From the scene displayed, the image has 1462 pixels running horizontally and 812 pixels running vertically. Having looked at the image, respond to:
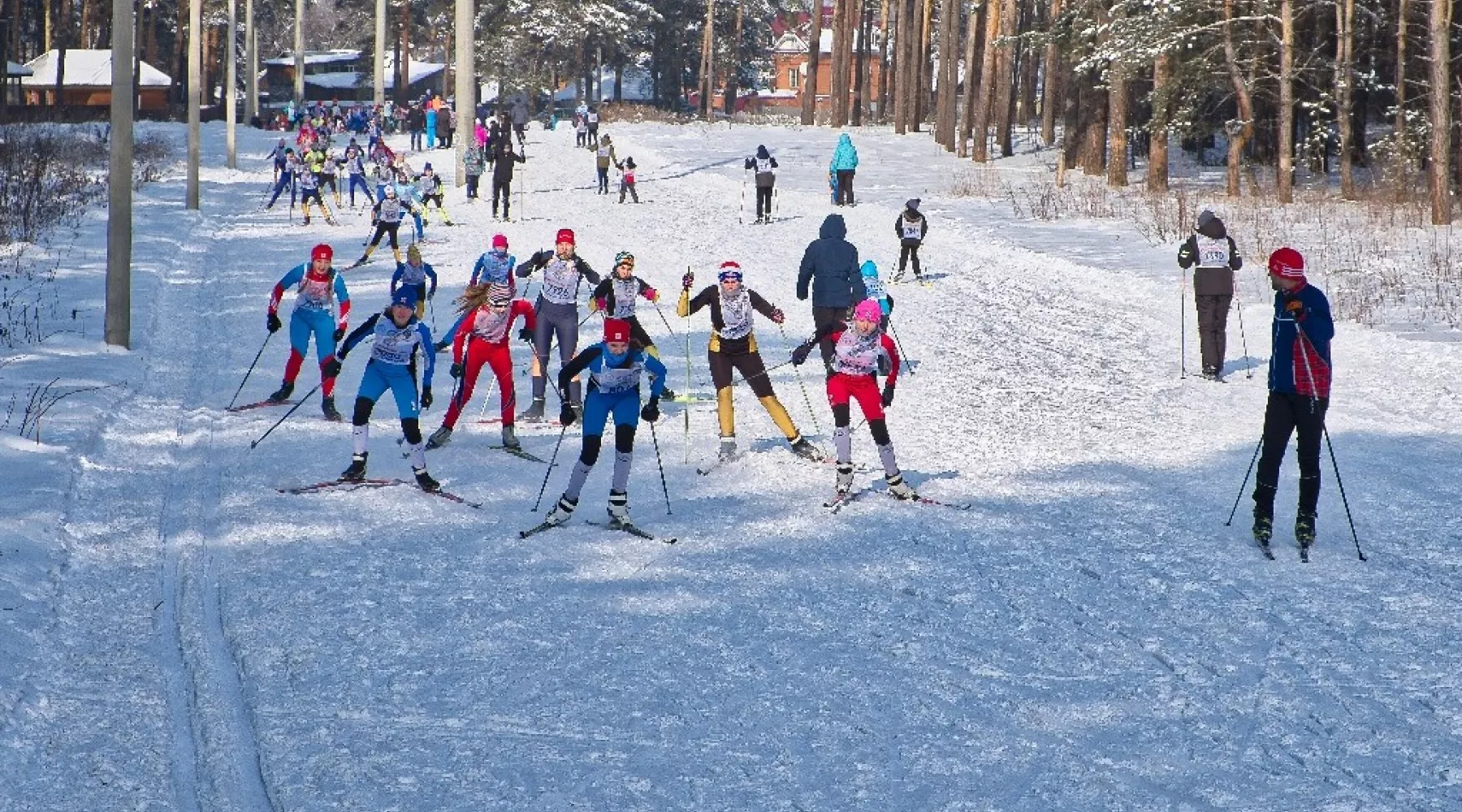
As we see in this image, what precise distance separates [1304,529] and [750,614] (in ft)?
13.9

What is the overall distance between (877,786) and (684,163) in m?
45.0

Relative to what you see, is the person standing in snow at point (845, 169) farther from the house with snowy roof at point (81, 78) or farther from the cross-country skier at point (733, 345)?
the house with snowy roof at point (81, 78)

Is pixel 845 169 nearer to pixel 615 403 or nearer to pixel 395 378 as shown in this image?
pixel 395 378

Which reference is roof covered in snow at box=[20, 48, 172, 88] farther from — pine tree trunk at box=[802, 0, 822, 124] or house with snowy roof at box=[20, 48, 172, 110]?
pine tree trunk at box=[802, 0, 822, 124]

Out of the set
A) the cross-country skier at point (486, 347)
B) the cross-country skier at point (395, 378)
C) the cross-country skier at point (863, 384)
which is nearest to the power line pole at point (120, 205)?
the cross-country skier at point (486, 347)

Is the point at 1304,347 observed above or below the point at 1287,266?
below

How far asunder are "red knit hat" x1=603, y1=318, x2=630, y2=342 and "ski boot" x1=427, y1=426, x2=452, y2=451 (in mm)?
3512

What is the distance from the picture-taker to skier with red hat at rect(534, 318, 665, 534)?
11.4m

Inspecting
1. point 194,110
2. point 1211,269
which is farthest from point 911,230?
point 194,110

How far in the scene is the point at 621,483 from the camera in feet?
38.0

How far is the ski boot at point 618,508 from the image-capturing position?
1159 cm

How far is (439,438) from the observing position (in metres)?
14.4

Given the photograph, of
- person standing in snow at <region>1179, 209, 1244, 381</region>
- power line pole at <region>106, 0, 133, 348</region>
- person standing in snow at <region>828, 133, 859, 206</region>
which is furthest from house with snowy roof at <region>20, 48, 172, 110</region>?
person standing in snow at <region>1179, 209, 1244, 381</region>

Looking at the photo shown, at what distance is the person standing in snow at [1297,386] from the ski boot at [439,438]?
292 inches
